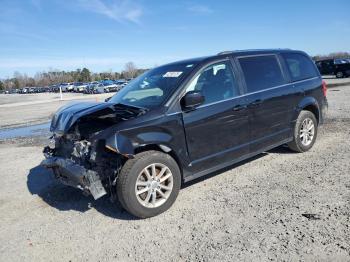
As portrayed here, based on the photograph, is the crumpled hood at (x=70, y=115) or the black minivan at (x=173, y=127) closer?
the black minivan at (x=173, y=127)

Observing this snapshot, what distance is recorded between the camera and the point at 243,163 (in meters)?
6.32

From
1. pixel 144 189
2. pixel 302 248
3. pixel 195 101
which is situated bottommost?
pixel 302 248

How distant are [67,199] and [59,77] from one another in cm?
13649

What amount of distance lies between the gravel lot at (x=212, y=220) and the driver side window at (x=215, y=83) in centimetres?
131

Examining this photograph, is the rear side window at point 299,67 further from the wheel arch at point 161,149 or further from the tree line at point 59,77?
the tree line at point 59,77

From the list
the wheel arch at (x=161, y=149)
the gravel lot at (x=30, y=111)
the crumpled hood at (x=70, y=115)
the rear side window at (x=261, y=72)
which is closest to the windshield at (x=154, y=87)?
the crumpled hood at (x=70, y=115)

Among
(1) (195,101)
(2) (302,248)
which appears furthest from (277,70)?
(2) (302,248)

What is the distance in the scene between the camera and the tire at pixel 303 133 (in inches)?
258

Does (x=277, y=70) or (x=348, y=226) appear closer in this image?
(x=348, y=226)

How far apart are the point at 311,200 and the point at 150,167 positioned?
2.06 metres

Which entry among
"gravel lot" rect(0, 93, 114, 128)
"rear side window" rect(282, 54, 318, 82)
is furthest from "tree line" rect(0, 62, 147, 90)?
"rear side window" rect(282, 54, 318, 82)

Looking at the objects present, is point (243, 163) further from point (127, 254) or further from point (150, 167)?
point (127, 254)

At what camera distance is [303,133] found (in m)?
6.75

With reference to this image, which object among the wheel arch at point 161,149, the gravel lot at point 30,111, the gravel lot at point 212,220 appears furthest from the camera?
the gravel lot at point 30,111
